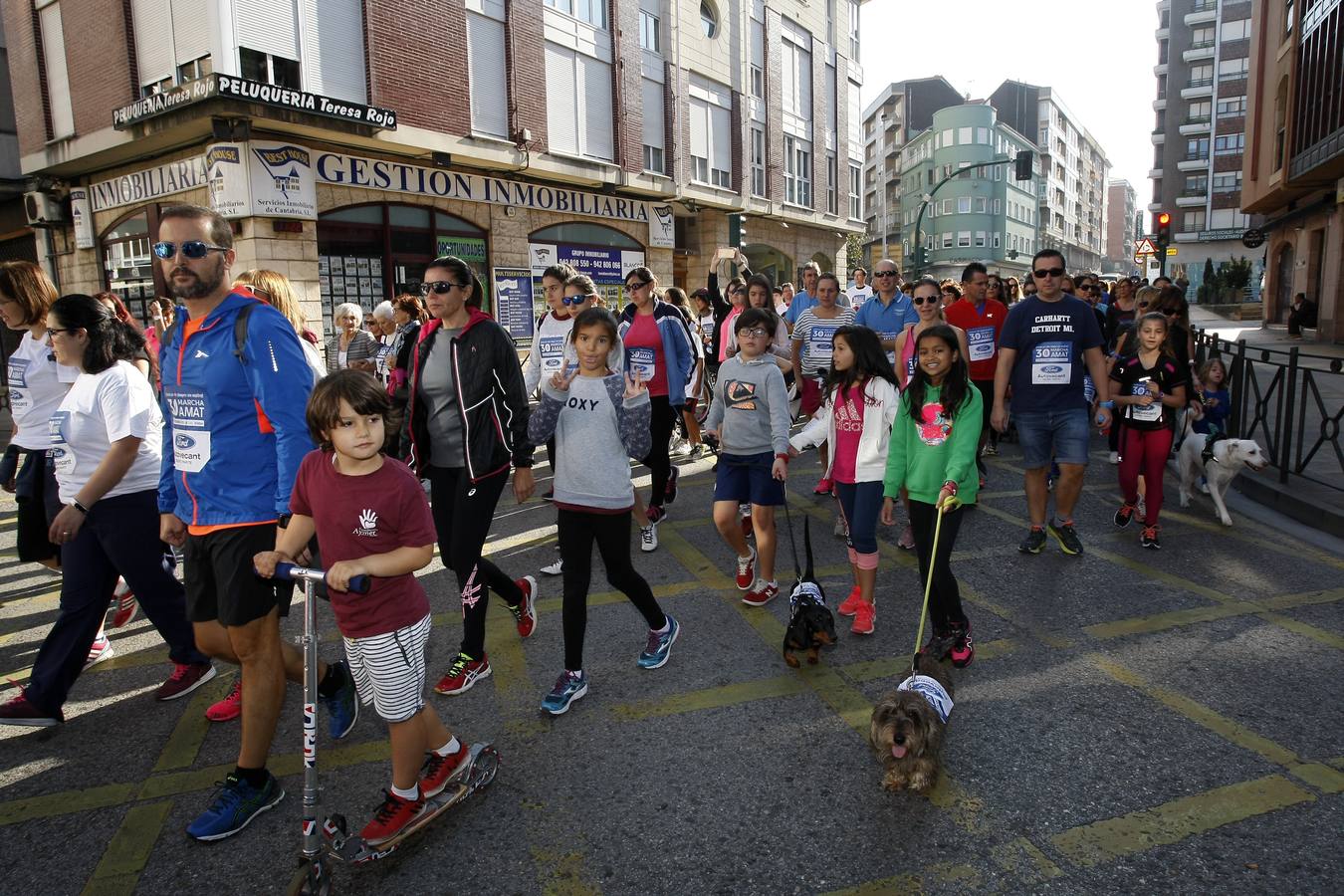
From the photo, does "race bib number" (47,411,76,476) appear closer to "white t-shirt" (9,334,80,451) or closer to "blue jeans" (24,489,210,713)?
"blue jeans" (24,489,210,713)

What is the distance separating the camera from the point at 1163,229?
60.5 feet

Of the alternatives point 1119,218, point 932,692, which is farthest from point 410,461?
point 1119,218

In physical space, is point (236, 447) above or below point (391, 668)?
above

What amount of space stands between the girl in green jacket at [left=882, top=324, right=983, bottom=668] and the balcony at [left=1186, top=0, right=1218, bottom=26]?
87.7 m

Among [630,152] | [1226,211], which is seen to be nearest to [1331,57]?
[630,152]

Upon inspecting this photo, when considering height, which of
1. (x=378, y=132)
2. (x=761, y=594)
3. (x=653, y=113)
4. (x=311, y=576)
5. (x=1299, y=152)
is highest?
(x=653, y=113)

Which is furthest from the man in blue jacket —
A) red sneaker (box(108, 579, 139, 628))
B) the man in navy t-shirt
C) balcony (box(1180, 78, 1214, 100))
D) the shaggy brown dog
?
balcony (box(1180, 78, 1214, 100))

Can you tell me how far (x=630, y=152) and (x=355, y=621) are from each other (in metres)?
19.7

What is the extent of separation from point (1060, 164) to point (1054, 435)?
98.3m

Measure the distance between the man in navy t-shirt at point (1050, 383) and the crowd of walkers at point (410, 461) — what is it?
2cm

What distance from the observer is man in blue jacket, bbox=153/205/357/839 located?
2809 millimetres

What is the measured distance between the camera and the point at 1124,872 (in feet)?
8.15

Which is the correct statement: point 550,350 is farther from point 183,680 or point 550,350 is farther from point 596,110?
point 596,110

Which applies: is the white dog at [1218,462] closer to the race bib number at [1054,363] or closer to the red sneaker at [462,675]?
the race bib number at [1054,363]
